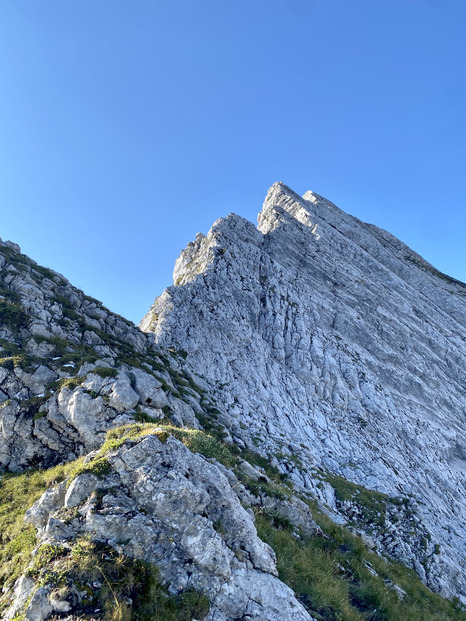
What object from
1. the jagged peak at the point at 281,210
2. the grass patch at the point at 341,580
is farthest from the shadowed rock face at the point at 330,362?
the grass patch at the point at 341,580

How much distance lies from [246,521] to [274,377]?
28.3 meters

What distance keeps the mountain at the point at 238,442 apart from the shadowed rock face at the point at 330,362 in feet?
0.84

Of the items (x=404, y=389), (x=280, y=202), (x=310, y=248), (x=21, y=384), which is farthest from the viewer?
(x=280, y=202)

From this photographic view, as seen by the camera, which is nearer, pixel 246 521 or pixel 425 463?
pixel 246 521

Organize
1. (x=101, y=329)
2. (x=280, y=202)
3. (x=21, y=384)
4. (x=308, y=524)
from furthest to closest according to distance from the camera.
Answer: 1. (x=280, y=202)
2. (x=101, y=329)
3. (x=21, y=384)
4. (x=308, y=524)

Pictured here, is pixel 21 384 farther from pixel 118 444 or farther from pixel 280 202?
pixel 280 202

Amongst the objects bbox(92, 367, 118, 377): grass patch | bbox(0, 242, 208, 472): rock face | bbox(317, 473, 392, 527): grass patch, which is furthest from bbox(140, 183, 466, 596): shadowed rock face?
bbox(92, 367, 118, 377): grass patch

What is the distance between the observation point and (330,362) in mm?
41969

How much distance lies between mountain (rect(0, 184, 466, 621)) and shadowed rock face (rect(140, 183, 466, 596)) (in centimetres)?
26

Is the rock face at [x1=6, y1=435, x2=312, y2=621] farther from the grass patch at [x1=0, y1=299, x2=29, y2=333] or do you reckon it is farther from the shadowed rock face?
the shadowed rock face

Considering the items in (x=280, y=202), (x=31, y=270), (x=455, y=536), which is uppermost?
(x=280, y=202)

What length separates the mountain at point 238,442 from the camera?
26.6 feet

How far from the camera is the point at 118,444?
10234 mm

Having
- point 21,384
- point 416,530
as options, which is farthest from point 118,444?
point 416,530
